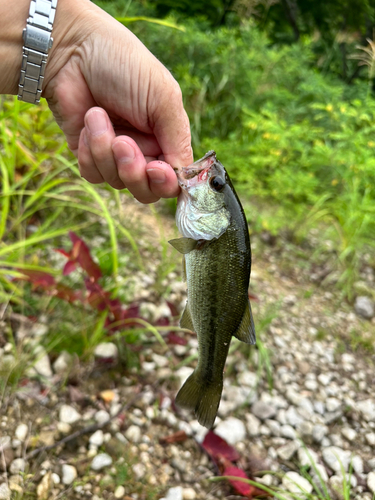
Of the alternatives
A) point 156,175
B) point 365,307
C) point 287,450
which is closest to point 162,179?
point 156,175

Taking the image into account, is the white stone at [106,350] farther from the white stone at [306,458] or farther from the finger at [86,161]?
the white stone at [306,458]

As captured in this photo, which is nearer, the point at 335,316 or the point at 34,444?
the point at 34,444

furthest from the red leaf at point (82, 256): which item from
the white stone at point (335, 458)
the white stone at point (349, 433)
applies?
the white stone at point (349, 433)

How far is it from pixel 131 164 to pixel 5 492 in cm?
151

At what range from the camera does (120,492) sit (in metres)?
1.86

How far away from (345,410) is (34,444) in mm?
1981

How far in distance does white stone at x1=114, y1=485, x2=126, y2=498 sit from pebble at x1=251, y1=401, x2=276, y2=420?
96 cm

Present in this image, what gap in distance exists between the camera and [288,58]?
19.9 ft

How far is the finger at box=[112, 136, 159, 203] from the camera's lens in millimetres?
1502

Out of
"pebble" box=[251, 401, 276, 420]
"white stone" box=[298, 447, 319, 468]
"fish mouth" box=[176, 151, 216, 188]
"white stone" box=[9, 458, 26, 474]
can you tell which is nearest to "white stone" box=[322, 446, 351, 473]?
"white stone" box=[298, 447, 319, 468]

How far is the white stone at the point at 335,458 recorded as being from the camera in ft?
7.38

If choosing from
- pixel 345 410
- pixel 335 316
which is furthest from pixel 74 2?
pixel 335 316

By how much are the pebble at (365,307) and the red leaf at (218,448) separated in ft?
6.95

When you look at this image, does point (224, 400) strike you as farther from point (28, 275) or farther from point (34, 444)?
point (28, 275)
